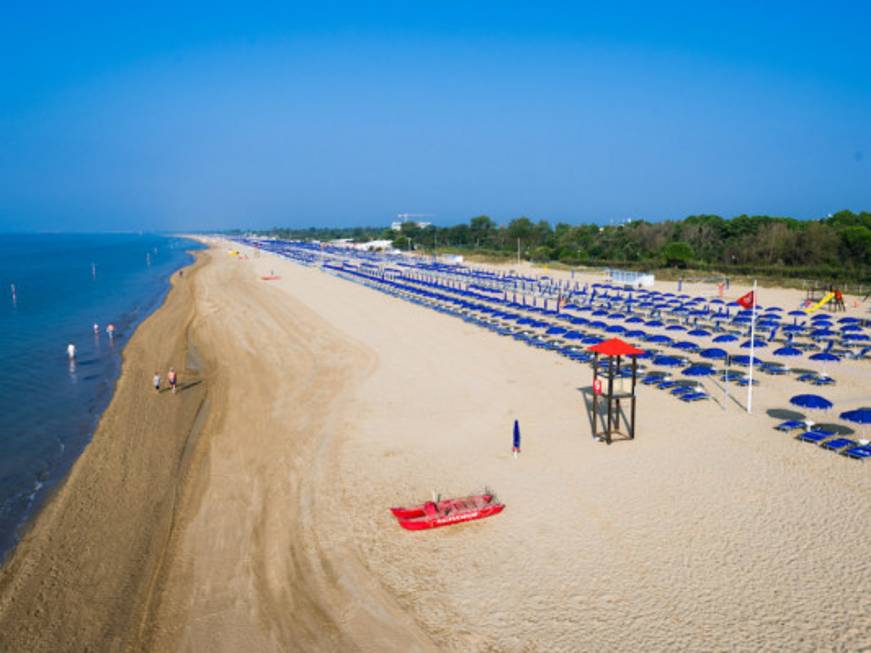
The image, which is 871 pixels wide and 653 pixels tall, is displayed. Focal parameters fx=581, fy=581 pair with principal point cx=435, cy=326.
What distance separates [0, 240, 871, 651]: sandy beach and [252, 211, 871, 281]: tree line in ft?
136

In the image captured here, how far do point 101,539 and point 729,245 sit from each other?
7093 centimetres

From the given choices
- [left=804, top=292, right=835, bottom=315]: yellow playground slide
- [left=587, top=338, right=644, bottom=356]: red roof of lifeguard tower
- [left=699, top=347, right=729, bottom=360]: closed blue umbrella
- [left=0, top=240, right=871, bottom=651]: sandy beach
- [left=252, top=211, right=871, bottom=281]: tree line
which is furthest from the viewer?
[left=252, top=211, right=871, bottom=281]: tree line

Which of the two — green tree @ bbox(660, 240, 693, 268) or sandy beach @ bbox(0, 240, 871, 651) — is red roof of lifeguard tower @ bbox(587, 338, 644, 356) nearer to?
sandy beach @ bbox(0, 240, 871, 651)

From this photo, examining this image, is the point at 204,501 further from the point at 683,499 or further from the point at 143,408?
the point at 683,499

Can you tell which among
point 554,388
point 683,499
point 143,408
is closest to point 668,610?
point 683,499

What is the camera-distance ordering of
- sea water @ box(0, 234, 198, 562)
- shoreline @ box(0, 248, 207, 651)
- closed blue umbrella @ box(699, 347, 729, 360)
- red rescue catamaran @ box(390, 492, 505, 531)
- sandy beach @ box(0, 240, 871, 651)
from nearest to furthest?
1. sandy beach @ box(0, 240, 871, 651)
2. shoreline @ box(0, 248, 207, 651)
3. red rescue catamaran @ box(390, 492, 505, 531)
4. sea water @ box(0, 234, 198, 562)
5. closed blue umbrella @ box(699, 347, 729, 360)

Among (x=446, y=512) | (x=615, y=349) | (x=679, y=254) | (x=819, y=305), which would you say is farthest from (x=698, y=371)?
(x=679, y=254)

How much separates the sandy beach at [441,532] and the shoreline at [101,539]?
0.05m

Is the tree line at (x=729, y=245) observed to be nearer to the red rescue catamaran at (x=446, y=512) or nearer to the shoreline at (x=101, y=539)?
the red rescue catamaran at (x=446, y=512)

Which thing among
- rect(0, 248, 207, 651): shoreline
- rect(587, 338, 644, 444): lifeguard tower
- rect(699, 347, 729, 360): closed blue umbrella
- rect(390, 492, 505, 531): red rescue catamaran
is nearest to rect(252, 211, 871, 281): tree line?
rect(699, 347, 729, 360): closed blue umbrella

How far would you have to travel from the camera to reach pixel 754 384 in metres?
20.3

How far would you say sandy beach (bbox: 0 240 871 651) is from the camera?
28.3 ft

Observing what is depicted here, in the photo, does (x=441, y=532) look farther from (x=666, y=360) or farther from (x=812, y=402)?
(x=666, y=360)

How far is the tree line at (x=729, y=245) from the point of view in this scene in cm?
5391
